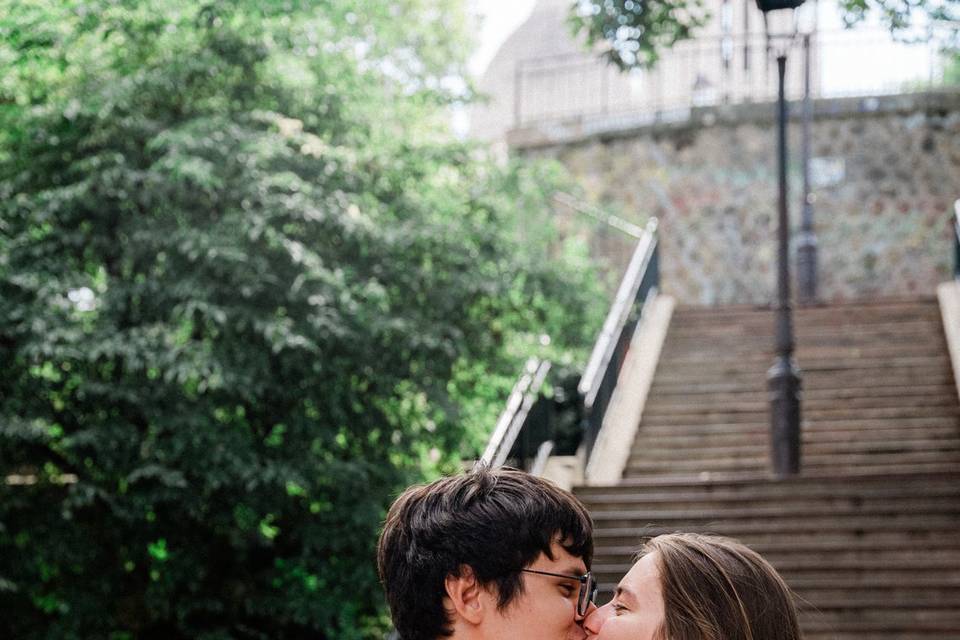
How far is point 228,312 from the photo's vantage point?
26.6 ft

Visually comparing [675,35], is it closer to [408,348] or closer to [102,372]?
[408,348]

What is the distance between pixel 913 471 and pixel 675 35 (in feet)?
13.0

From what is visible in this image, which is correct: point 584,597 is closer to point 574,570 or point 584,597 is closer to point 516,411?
point 574,570

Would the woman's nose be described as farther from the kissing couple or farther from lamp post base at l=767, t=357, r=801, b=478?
lamp post base at l=767, t=357, r=801, b=478

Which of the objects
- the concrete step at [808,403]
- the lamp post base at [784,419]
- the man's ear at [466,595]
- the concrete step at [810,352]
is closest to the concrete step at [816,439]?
the concrete step at [808,403]

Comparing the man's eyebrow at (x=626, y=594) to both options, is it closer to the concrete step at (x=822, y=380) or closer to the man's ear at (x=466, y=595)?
the man's ear at (x=466, y=595)

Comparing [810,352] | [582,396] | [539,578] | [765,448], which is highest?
[539,578]

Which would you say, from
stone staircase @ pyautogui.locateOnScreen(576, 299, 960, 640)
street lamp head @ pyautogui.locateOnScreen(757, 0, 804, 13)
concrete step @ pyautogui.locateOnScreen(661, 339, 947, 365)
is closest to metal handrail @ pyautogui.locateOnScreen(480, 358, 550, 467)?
stone staircase @ pyautogui.locateOnScreen(576, 299, 960, 640)

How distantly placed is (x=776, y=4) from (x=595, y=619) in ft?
24.2

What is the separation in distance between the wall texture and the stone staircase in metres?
3.60

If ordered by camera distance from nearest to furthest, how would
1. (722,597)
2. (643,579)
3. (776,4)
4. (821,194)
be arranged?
(722,597)
(643,579)
(776,4)
(821,194)

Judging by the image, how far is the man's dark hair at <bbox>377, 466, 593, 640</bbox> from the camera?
2594mm

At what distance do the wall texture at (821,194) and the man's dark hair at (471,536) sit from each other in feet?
50.5

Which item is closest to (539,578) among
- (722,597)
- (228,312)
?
(722,597)
